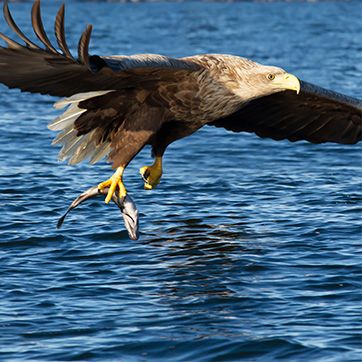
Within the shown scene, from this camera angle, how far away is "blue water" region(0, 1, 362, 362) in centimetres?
688

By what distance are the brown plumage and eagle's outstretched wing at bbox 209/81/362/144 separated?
13mm

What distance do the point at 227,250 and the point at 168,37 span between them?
26.2 metres

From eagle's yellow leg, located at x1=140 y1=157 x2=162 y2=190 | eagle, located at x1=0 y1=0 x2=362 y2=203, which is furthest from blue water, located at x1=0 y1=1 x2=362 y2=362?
eagle, located at x1=0 y1=0 x2=362 y2=203

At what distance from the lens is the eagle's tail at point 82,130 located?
8523mm

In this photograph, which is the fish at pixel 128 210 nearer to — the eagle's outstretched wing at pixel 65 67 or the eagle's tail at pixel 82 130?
the eagle's tail at pixel 82 130

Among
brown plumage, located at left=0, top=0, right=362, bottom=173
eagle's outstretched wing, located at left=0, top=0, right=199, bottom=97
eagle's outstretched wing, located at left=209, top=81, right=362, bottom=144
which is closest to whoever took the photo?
eagle's outstretched wing, located at left=0, top=0, right=199, bottom=97

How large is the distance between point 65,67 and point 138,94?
3.45 feet

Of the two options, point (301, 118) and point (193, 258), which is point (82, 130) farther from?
point (301, 118)

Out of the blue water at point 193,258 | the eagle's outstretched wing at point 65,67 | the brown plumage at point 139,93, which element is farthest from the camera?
the brown plumage at point 139,93

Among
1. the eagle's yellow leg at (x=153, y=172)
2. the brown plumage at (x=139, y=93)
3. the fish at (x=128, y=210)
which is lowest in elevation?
the fish at (x=128, y=210)

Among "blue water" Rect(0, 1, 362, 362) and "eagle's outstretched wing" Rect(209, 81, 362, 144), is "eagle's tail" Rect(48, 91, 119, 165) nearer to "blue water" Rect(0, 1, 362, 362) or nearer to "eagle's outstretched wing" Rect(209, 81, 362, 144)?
"blue water" Rect(0, 1, 362, 362)

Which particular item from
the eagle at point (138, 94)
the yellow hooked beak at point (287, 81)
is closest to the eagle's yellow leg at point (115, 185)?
the eagle at point (138, 94)

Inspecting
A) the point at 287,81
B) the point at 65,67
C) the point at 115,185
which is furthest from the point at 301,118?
the point at 65,67

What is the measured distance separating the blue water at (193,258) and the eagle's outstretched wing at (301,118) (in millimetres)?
779
